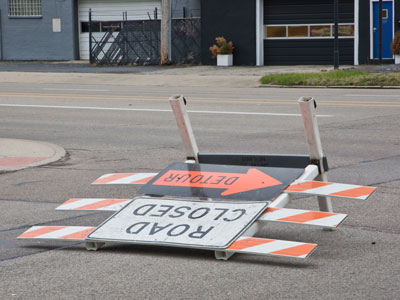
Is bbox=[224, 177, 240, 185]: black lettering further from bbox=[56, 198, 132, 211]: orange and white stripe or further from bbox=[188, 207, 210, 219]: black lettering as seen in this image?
bbox=[56, 198, 132, 211]: orange and white stripe

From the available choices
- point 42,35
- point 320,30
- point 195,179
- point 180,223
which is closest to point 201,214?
point 180,223

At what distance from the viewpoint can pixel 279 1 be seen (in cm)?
3494

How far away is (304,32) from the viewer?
34.7 meters

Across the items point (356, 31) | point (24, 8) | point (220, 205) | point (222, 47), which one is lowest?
point (220, 205)

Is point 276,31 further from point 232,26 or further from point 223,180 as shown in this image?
point 223,180

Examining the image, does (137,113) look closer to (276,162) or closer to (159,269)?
(276,162)

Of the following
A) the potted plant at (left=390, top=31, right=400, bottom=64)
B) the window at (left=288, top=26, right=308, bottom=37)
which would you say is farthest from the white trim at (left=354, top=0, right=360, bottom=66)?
the window at (left=288, top=26, right=308, bottom=37)

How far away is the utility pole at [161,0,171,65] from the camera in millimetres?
36156

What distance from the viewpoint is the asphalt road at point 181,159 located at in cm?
499

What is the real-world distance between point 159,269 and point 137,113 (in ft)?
38.0

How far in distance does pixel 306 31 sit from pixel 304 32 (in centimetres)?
11

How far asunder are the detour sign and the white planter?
29.2 m

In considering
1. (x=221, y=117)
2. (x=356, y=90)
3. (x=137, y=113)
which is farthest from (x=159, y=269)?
(x=356, y=90)

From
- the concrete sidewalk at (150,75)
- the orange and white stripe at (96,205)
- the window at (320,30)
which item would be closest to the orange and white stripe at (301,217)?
the orange and white stripe at (96,205)
